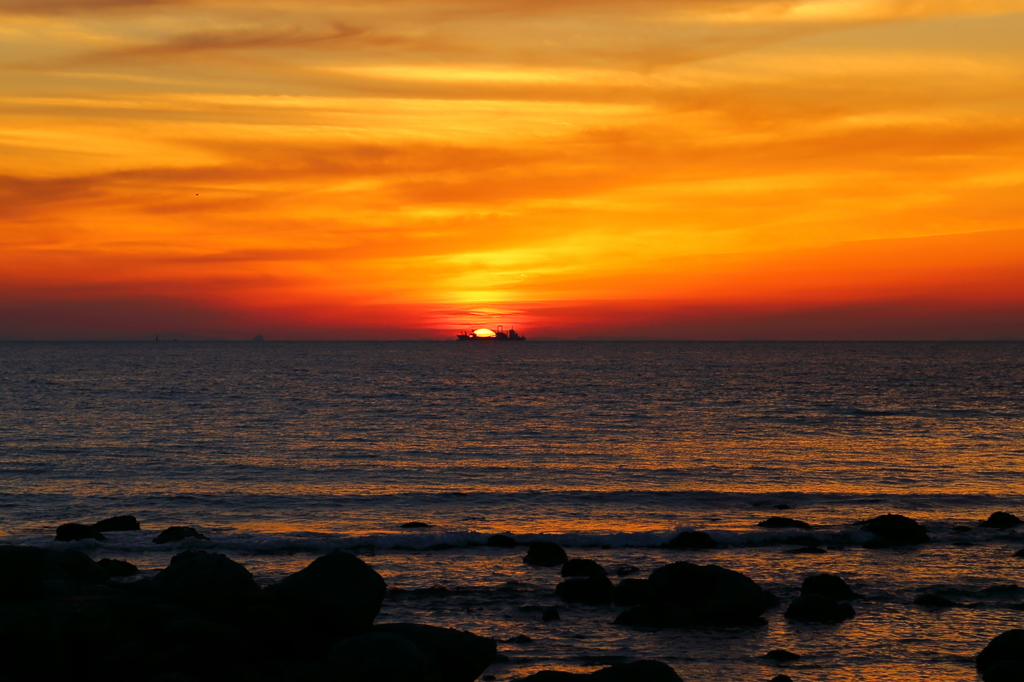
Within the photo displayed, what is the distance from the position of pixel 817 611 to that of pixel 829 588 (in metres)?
1.51

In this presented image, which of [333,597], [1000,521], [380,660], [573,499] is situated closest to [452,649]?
[380,660]

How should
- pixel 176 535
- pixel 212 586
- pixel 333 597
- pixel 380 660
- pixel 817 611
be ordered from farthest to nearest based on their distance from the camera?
pixel 176 535 < pixel 817 611 < pixel 212 586 < pixel 333 597 < pixel 380 660

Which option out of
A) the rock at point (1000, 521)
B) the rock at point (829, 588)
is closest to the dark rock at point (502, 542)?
the rock at point (829, 588)

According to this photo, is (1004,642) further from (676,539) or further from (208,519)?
(208,519)

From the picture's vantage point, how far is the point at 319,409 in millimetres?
62750

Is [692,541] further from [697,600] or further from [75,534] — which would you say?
[75,534]

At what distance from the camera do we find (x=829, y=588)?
1620 centimetres

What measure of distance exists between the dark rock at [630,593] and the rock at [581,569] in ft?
4.82

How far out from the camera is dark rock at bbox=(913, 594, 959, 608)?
1570cm

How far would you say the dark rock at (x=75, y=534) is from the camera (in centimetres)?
2105

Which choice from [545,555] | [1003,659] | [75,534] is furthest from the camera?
[75,534]

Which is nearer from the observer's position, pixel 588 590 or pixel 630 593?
pixel 630 593

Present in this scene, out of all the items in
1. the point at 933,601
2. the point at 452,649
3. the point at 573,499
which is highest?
the point at 452,649

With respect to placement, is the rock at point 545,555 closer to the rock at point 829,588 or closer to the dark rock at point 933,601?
the rock at point 829,588
